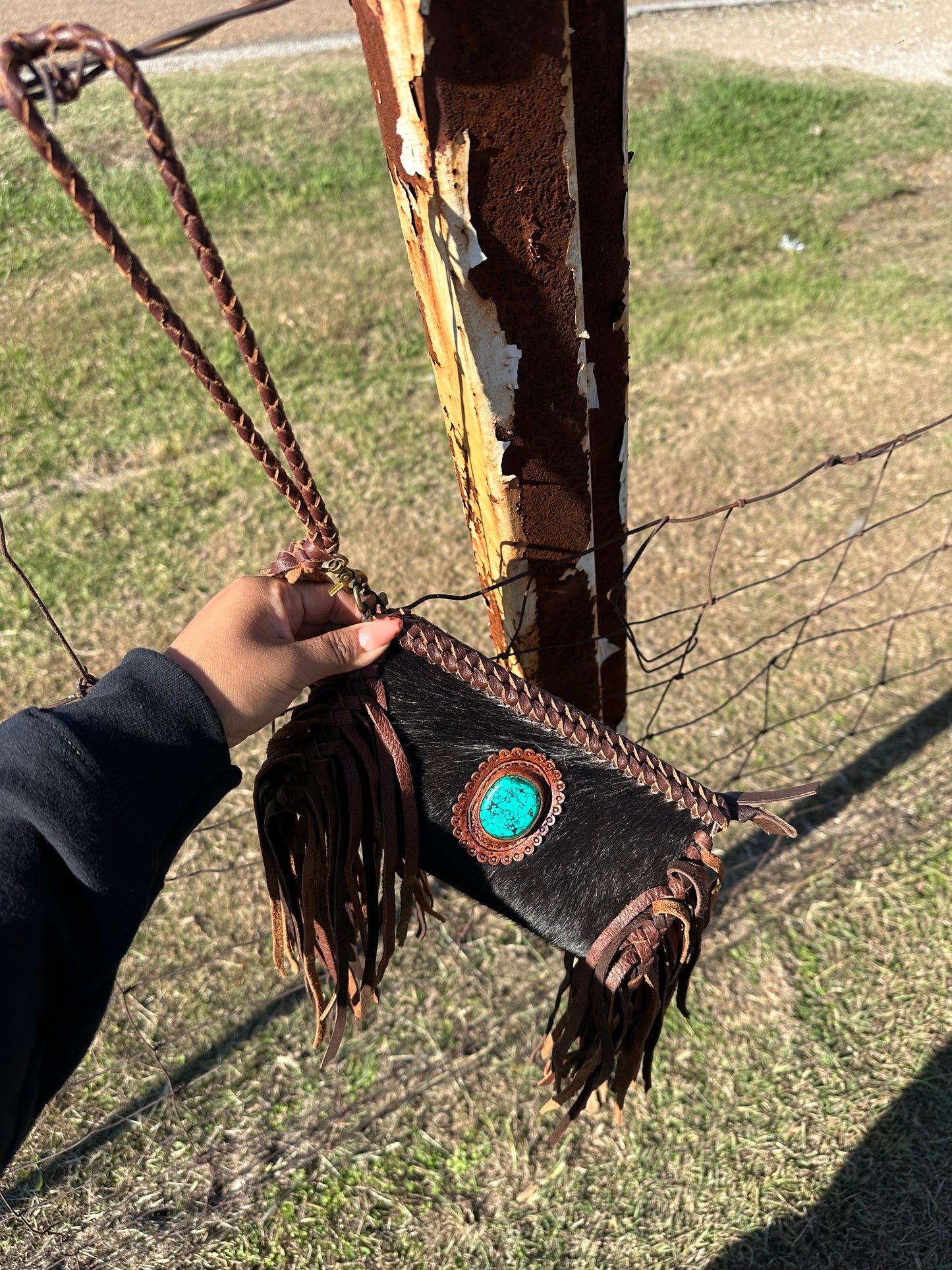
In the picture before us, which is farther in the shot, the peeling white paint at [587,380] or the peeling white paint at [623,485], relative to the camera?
the peeling white paint at [623,485]

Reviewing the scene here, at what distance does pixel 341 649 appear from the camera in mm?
1293

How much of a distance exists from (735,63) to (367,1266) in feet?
29.6

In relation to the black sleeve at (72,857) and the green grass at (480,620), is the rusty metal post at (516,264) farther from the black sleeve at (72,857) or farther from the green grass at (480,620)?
the green grass at (480,620)

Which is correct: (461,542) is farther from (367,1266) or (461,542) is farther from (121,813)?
(121,813)

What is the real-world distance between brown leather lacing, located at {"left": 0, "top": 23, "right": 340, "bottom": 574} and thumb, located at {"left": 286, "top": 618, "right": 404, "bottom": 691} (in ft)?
0.35

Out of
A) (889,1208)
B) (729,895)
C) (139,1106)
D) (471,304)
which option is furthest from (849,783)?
(471,304)

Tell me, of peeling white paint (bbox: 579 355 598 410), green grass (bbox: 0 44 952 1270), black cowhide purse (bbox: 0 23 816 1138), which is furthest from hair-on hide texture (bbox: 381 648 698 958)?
green grass (bbox: 0 44 952 1270)

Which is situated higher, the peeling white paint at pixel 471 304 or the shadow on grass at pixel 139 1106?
the peeling white paint at pixel 471 304

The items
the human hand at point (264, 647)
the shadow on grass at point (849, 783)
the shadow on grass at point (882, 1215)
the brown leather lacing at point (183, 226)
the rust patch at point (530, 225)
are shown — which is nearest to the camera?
the brown leather lacing at point (183, 226)

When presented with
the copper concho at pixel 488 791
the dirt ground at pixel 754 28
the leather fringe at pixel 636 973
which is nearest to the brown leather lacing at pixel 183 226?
the copper concho at pixel 488 791

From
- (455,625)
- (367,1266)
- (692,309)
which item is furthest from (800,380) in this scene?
(367,1266)

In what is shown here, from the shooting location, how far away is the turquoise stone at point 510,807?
4.37 ft

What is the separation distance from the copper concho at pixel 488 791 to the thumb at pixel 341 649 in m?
0.23

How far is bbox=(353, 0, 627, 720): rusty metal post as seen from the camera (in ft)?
3.20
